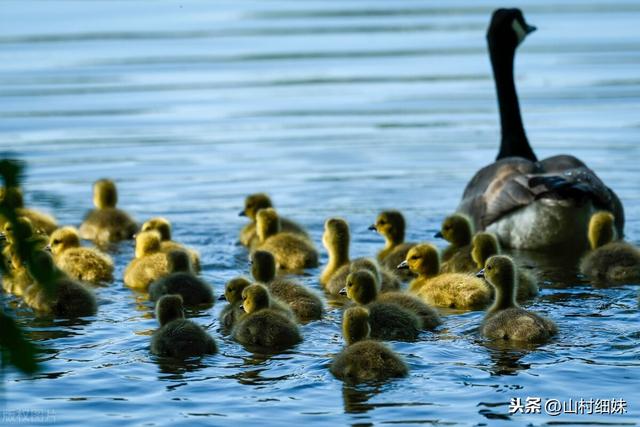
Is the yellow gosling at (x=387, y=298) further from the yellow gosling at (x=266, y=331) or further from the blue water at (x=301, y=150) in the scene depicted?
the yellow gosling at (x=266, y=331)

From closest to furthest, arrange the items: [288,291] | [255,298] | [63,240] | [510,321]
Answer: [510,321], [255,298], [288,291], [63,240]

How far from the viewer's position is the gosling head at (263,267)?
10102mm

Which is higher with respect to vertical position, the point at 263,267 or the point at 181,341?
the point at 263,267

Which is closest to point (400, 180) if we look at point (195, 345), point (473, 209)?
point (473, 209)

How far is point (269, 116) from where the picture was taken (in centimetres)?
1853

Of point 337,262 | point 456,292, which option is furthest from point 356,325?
point 337,262

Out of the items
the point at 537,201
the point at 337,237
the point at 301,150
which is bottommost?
the point at 337,237

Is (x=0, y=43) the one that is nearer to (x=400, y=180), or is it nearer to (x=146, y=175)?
(x=146, y=175)

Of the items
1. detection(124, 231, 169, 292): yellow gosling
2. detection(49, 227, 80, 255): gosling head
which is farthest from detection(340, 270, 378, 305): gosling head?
detection(49, 227, 80, 255): gosling head

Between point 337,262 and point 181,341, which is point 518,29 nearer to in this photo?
point 337,262

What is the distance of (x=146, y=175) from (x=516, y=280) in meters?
7.45

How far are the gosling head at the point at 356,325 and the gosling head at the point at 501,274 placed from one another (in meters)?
1.36

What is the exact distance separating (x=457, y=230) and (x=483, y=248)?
38.8 inches

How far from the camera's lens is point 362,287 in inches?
354
